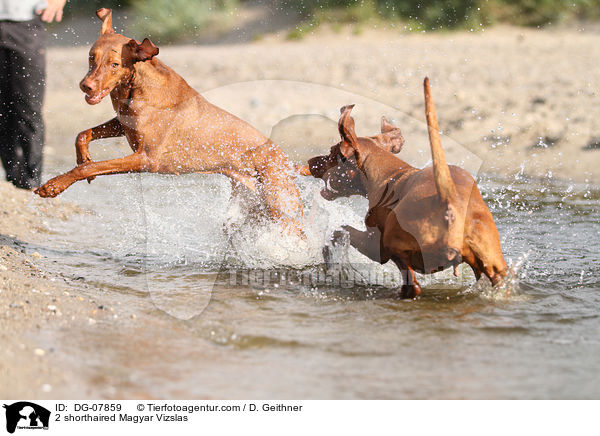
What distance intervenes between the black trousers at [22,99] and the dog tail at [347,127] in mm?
4048

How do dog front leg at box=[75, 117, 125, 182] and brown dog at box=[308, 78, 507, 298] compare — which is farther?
dog front leg at box=[75, 117, 125, 182]

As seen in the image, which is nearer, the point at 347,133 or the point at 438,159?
the point at 438,159

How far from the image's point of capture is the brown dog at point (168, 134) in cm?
521

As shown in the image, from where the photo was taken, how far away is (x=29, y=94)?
24.9ft

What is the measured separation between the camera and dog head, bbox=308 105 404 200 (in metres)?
4.88

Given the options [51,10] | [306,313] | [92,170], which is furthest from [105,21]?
[306,313]

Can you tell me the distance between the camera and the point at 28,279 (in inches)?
197

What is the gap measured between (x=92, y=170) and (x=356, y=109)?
6.11 meters

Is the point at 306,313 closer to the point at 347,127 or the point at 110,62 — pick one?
the point at 347,127

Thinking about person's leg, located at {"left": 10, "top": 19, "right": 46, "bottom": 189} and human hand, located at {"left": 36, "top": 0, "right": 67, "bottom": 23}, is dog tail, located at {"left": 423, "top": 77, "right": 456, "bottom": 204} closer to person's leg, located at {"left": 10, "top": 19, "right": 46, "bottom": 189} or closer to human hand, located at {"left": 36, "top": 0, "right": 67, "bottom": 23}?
human hand, located at {"left": 36, "top": 0, "right": 67, "bottom": 23}

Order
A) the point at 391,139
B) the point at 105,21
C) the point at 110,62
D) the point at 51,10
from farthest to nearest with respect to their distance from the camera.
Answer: the point at 51,10 → the point at 105,21 → the point at 391,139 → the point at 110,62

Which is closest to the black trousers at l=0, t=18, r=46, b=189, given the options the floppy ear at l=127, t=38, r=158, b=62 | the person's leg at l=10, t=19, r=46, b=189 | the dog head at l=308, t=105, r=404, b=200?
the person's leg at l=10, t=19, r=46, b=189
